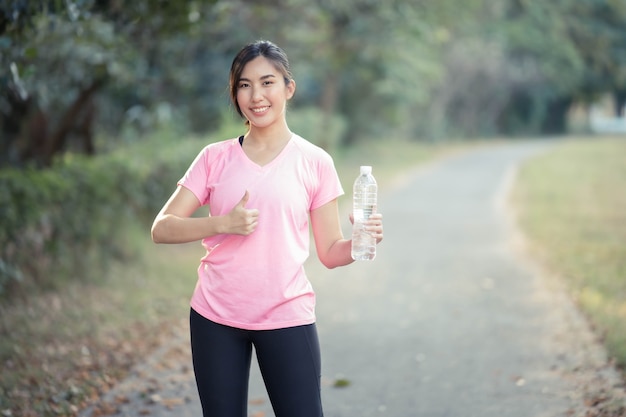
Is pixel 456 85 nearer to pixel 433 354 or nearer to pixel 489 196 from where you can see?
pixel 489 196

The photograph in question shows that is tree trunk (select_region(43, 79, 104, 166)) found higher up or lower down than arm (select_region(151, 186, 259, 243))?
higher up

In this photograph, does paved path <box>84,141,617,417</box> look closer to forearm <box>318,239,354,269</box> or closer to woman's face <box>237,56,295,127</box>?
forearm <box>318,239,354,269</box>

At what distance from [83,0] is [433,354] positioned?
3959 millimetres

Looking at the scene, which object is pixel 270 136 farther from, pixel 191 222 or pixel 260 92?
pixel 191 222

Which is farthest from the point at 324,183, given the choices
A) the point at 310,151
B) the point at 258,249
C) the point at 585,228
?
the point at 585,228

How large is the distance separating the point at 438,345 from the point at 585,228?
844 centimetres

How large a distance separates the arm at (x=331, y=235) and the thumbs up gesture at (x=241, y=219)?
38 centimetres

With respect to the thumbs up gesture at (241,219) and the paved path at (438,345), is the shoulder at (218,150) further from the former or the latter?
the paved path at (438,345)

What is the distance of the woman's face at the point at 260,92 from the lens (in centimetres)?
308

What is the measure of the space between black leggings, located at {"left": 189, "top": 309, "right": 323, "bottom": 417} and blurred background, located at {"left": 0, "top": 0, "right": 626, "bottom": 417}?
1098 millimetres

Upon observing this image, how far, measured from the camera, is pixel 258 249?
118 inches

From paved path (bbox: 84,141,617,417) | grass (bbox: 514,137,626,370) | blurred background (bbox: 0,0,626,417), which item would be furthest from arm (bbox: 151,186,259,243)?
grass (bbox: 514,137,626,370)

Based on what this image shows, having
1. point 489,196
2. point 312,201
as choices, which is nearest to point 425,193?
point 489,196

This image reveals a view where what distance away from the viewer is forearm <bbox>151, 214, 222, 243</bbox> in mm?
2920
